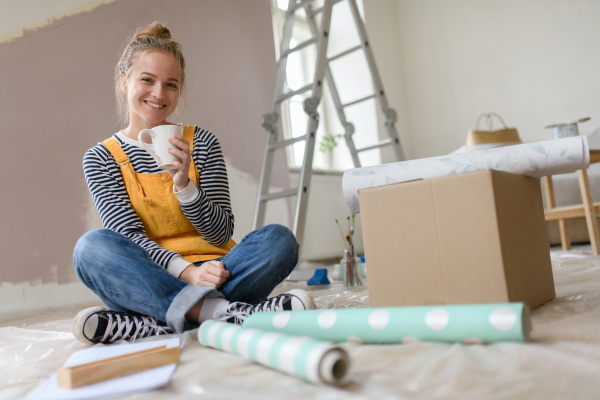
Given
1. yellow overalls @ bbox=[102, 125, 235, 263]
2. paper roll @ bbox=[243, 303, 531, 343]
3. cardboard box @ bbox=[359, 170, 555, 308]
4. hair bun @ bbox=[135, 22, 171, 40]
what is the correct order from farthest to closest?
hair bun @ bbox=[135, 22, 171, 40], yellow overalls @ bbox=[102, 125, 235, 263], cardboard box @ bbox=[359, 170, 555, 308], paper roll @ bbox=[243, 303, 531, 343]

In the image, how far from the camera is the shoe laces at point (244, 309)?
1017 millimetres

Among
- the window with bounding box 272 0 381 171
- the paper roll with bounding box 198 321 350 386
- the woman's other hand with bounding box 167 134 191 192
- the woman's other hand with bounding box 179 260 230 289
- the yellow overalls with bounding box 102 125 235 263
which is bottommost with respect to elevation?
the paper roll with bounding box 198 321 350 386

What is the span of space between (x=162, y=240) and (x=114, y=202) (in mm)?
142

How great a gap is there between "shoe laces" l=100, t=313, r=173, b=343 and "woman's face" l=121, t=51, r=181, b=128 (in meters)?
0.50

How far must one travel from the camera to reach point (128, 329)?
1058mm

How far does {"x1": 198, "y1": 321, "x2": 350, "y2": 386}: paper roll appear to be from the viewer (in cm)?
59

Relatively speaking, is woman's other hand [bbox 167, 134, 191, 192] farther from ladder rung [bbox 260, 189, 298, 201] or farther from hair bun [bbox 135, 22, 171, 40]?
ladder rung [bbox 260, 189, 298, 201]

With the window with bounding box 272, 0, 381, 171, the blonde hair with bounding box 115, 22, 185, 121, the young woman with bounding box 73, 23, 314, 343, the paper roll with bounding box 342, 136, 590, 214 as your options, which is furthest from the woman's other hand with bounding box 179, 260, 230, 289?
the window with bounding box 272, 0, 381, 171

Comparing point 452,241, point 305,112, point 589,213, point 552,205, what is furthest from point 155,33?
point 552,205

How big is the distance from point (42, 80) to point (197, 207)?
55.8 inches

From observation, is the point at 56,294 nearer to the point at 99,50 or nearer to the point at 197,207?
the point at 99,50

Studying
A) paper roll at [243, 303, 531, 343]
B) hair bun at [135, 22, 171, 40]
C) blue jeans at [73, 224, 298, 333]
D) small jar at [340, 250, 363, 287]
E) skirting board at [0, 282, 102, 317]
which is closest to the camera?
paper roll at [243, 303, 531, 343]

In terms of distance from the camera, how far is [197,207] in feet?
3.67

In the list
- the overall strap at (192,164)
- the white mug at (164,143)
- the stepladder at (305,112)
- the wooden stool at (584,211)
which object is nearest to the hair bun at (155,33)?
the overall strap at (192,164)
